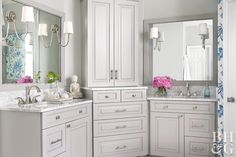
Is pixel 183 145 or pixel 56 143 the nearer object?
pixel 56 143

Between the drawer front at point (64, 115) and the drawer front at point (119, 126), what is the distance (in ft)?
0.91

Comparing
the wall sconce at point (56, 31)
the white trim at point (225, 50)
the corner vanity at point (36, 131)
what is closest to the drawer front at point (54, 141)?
the corner vanity at point (36, 131)

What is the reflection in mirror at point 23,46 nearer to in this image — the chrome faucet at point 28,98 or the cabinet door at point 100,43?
the chrome faucet at point 28,98

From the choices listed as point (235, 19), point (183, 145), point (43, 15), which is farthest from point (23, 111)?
point (235, 19)

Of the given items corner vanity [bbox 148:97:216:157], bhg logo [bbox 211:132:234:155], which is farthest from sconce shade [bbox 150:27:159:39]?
bhg logo [bbox 211:132:234:155]

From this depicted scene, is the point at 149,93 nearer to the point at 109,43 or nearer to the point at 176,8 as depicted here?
the point at 109,43

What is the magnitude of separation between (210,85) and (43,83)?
2383 mm

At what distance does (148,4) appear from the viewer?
4109mm

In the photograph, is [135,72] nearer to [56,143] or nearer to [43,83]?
[43,83]

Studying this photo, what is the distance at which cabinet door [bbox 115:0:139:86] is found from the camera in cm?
372

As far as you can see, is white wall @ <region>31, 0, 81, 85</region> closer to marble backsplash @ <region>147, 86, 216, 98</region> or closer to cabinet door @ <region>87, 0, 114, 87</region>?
cabinet door @ <region>87, 0, 114, 87</region>

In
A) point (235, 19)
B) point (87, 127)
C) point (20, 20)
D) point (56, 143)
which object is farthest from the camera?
point (87, 127)

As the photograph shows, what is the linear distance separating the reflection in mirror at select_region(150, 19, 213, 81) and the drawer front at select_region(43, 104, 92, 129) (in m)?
1.47

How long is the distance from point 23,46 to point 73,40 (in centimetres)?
97
